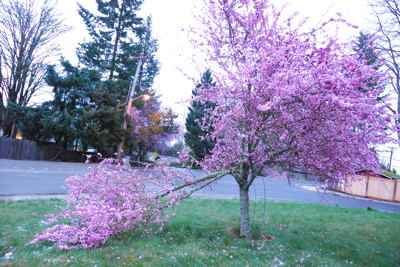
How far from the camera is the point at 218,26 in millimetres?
6168

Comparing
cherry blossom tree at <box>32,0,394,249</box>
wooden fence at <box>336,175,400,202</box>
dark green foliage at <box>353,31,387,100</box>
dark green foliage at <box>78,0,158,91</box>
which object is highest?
dark green foliage at <box>78,0,158,91</box>

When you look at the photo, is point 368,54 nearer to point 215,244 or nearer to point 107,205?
point 215,244

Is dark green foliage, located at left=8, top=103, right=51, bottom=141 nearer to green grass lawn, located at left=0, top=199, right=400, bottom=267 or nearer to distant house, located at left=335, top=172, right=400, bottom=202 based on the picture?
green grass lawn, located at left=0, top=199, right=400, bottom=267

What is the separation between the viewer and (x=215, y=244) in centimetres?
556

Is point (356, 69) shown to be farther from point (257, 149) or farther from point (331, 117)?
point (257, 149)

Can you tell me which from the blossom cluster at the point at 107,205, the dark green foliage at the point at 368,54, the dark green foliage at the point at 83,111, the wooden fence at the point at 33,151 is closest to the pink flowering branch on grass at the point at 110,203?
the blossom cluster at the point at 107,205

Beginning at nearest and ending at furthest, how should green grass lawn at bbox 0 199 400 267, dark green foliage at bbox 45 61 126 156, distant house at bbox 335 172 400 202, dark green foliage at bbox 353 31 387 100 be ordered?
green grass lawn at bbox 0 199 400 267
dark green foliage at bbox 353 31 387 100
distant house at bbox 335 172 400 202
dark green foliage at bbox 45 61 126 156

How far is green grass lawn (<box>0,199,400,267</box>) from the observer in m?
4.43

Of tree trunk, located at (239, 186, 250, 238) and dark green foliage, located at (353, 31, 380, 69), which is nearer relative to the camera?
dark green foliage, located at (353, 31, 380, 69)

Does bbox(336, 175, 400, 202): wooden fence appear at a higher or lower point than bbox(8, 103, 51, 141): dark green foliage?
lower

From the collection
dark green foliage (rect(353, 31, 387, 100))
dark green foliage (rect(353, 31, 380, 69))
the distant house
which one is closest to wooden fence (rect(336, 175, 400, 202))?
the distant house

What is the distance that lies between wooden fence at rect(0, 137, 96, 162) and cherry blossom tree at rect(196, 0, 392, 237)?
1684 cm

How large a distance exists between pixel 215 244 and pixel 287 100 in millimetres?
2997

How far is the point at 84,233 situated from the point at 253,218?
5.10 m
